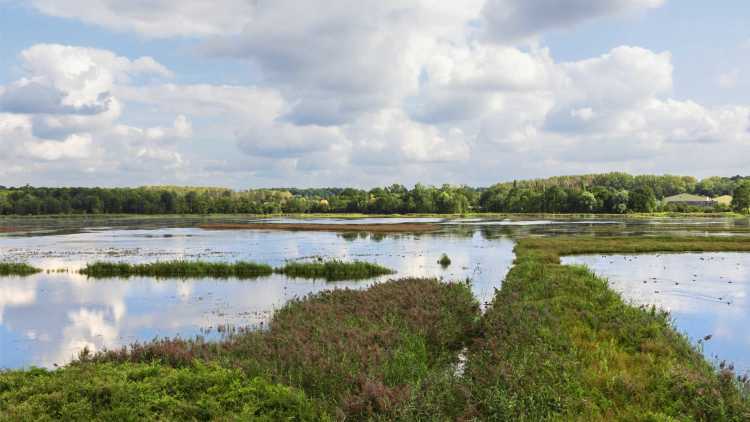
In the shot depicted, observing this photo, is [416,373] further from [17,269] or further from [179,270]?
[17,269]

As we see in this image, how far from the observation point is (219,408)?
10289mm

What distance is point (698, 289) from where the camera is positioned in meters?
28.6

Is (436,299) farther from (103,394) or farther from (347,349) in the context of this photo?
(103,394)

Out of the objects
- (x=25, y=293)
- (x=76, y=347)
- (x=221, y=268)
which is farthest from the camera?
(x=221, y=268)

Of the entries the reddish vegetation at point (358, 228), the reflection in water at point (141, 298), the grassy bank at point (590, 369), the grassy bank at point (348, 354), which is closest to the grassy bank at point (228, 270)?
the reflection in water at point (141, 298)

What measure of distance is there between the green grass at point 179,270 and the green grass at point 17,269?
3813 mm

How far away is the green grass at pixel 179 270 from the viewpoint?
37656mm

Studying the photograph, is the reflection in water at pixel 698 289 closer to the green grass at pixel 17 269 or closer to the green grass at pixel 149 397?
the green grass at pixel 149 397

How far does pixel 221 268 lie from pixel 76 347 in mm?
20085

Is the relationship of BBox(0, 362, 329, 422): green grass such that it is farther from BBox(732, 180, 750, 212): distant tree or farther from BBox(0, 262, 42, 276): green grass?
BBox(732, 180, 750, 212): distant tree

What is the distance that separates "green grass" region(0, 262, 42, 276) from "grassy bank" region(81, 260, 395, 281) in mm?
3938

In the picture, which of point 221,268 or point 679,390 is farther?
point 221,268

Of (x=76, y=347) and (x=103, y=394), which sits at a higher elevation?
(x=103, y=394)

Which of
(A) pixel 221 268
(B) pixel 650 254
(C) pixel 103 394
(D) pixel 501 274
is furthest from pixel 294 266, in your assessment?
(B) pixel 650 254
